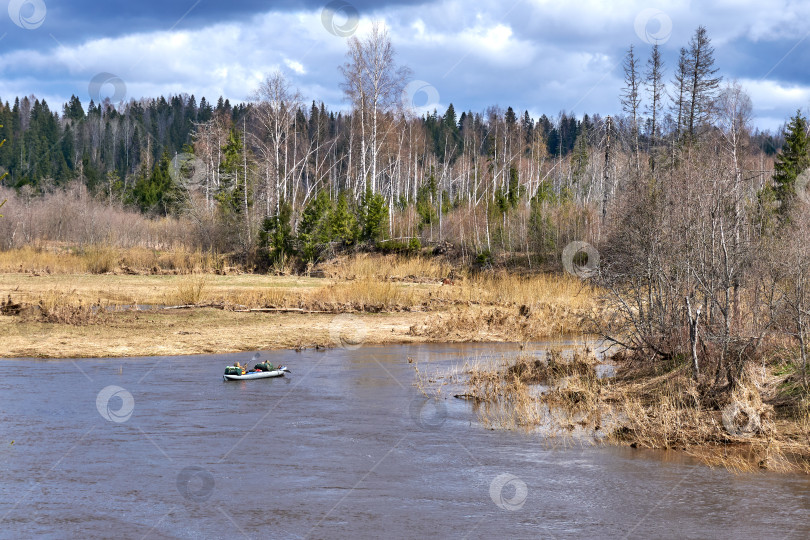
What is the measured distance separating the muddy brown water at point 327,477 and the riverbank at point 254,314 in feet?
23.3

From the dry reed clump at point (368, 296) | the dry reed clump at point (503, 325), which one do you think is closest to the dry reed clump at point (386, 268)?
the dry reed clump at point (368, 296)

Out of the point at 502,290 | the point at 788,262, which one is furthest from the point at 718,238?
the point at 502,290

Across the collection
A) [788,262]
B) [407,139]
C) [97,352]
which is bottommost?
[97,352]

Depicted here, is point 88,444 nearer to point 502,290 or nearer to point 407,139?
point 502,290

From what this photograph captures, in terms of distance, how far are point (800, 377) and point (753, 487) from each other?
3.92m

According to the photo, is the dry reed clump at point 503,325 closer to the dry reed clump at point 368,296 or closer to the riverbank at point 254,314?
the riverbank at point 254,314

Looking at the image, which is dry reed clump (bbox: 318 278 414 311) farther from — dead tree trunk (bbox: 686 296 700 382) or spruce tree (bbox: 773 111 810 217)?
spruce tree (bbox: 773 111 810 217)

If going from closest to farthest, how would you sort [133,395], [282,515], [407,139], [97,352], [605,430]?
[282,515]
[605,430]
[133,395]
[97,352]
[407,139]

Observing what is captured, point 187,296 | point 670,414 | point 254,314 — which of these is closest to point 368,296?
point 254,314

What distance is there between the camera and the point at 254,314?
2691 cm

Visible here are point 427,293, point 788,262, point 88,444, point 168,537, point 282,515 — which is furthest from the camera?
point 427,293

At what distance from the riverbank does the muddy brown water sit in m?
7.10

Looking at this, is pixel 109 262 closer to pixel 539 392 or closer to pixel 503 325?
pixel 503 325

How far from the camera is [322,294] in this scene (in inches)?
1175
